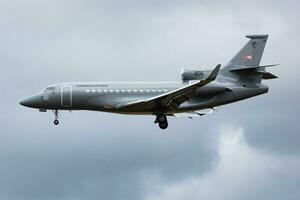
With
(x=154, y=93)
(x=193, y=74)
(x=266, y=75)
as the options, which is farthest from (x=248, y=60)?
(x=154, y=93)

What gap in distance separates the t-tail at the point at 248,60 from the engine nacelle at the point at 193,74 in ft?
7.26

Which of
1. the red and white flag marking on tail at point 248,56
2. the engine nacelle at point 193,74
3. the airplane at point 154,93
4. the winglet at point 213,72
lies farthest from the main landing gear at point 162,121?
the red and white flag marking on tail at point 248,56

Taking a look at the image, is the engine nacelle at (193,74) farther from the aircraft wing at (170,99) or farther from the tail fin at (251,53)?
the tail fin at (251,53)

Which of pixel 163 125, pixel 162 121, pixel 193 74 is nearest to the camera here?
pixel 162 121

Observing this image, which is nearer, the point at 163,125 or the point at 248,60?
the point at 163,125

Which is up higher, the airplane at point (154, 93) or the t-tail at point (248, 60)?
the t-tail at point (248, 60)

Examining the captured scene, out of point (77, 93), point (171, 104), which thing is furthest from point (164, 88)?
point (77, 93)

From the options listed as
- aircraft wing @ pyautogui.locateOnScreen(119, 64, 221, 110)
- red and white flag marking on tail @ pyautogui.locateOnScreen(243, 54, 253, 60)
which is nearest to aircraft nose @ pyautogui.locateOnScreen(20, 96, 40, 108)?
aircraft wing @ pyautogui.locateOnScreen(119, 64, 221, 110)

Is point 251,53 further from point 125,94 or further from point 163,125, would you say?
point 125,94

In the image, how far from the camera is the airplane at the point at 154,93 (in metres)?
70.8

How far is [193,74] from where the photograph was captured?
71.0 meters

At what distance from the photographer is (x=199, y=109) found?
236 ft

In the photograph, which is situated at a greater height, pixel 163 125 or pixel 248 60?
pixel 248 60

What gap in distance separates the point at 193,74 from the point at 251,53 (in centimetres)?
580
